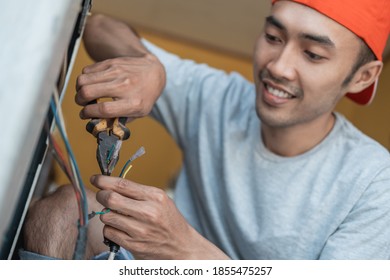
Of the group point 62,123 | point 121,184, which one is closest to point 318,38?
point 121,184

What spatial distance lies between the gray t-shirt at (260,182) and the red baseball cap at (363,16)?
20 centimetres

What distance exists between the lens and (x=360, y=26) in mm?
1192

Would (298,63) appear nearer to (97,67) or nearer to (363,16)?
(363,16)

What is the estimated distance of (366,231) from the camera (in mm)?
1129

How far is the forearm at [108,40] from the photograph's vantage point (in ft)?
4.11

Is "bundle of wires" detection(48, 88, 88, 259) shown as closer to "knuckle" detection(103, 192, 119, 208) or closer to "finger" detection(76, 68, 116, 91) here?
"knuckle" detection(103, 192, 119, 208)

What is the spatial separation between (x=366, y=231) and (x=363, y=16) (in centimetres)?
43

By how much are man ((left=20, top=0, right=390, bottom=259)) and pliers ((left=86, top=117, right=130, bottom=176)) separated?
12cm

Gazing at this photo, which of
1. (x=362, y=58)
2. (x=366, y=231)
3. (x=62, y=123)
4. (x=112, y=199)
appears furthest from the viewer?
(x=362, y=58)

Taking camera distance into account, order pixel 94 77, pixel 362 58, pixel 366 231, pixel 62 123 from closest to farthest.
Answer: pixel 62 123 < pixel 94 77 < pixel 366 231 < pixel 362 58

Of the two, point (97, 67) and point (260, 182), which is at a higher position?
point (97, 67)

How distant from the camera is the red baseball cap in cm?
116

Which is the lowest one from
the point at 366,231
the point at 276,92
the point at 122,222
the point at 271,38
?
the point at 366,231
